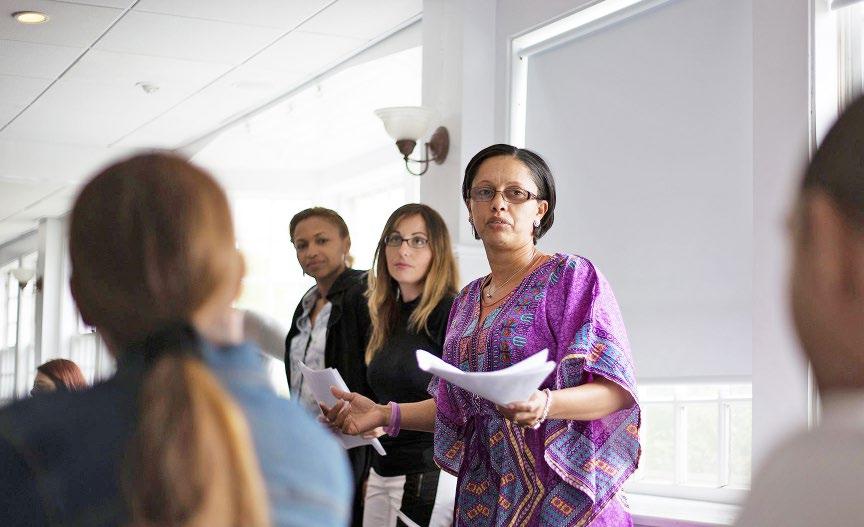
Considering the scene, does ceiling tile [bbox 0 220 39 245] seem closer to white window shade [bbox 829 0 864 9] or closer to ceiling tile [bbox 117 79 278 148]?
ceiling tile [bbox 117 79 278 148]

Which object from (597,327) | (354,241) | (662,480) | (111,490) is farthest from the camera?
(354,241)

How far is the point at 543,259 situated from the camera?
8.42ft

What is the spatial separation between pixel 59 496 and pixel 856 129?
759mm

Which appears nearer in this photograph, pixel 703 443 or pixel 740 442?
pixel 740 442

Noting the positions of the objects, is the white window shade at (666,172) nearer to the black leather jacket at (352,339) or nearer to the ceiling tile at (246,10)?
the black leather jacket at (352,339)

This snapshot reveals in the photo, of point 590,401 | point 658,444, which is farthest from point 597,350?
point 658,444

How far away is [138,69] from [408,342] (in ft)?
13.1

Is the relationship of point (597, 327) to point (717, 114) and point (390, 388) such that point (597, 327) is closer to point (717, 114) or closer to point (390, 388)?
point (390, 388)

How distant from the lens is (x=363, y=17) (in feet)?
18.8

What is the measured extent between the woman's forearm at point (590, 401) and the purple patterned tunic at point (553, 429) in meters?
0.03

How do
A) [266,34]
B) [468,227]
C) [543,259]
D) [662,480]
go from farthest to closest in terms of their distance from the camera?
[266,34]
[468,227]
[662,480]
[543,259]

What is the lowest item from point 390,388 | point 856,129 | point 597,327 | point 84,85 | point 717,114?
point 390,388

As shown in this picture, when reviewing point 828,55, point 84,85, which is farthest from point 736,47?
point 84,85

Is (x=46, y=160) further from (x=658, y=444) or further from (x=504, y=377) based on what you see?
(x=504, y=377)
